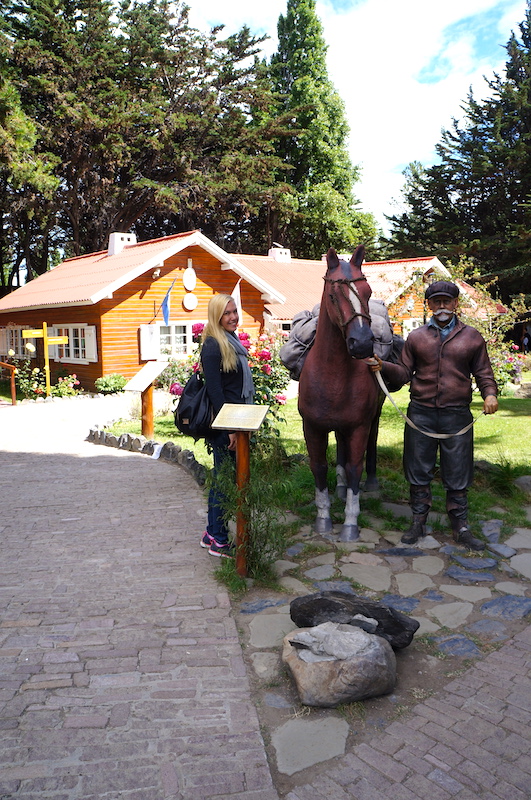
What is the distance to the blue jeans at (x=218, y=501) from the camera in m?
4.64

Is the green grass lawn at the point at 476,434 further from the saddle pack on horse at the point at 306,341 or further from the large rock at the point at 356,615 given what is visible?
the large rock at the point at 356,615

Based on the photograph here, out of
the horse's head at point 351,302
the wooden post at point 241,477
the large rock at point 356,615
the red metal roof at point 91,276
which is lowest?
the large rock at point 356,615

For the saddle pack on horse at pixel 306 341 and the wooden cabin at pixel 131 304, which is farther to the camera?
the wooden cabin at pixel 131 304

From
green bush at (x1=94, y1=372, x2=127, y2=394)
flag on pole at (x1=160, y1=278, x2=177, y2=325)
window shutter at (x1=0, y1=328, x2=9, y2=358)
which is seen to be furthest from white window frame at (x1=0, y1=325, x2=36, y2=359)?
flag on pole at (x1=160, y1=278, x2=177, y2=325)

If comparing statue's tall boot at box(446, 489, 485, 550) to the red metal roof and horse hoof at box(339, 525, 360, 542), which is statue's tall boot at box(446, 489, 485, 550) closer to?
horse hoof at box(339, 525, 360, 542)

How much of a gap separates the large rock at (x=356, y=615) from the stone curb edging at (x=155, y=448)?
3.56 m

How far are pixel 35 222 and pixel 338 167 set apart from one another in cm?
1590

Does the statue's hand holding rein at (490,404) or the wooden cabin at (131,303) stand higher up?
the wooden cabin at (131,303)

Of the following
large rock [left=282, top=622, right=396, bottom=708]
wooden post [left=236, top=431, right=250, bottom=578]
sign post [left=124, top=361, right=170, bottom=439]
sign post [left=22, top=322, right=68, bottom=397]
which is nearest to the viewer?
large rock [left=282, top=622, right=396, bottom=708]

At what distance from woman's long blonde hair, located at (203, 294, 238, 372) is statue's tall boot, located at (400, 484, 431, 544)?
189 cm

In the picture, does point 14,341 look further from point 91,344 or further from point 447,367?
point 447,367

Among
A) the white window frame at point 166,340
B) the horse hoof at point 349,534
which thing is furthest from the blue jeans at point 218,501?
the white window frame at point 166,340

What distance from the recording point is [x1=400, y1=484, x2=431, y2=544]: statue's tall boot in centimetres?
514

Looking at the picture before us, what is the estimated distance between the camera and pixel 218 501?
4.84 meters
